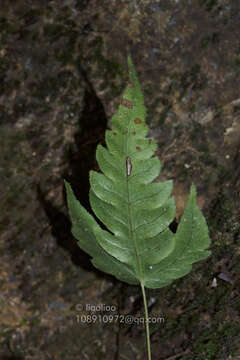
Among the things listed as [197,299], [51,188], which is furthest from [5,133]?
[197,299]

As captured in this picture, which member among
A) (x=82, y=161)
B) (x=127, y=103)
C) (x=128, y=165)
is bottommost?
(x=82, y=161)

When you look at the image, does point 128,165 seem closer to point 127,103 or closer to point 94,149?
point 127,103

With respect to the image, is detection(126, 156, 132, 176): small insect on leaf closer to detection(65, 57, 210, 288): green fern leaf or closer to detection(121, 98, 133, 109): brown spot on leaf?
detection(65, 57, 210, 288): green fern leaf

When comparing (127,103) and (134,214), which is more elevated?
(127,103)

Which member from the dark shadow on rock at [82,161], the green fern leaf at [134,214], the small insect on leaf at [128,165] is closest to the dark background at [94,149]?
the dark shadow on rock at [82,161]

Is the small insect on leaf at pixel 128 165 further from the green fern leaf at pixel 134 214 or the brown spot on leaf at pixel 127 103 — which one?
the brown spot on leaf at pixel 127 103

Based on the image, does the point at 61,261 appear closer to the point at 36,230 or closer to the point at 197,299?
the point at 36,230

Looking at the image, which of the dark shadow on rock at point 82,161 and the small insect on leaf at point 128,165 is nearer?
the small insect on leaf at point 128,165

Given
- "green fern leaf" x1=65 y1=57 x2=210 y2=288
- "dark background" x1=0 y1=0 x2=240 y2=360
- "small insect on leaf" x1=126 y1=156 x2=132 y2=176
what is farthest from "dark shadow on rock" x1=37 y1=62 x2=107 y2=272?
"small insect on leaf" x1=126 y1=156 x2=132 y2=176

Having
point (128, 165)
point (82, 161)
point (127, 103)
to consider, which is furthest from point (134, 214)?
point (82, 161)
